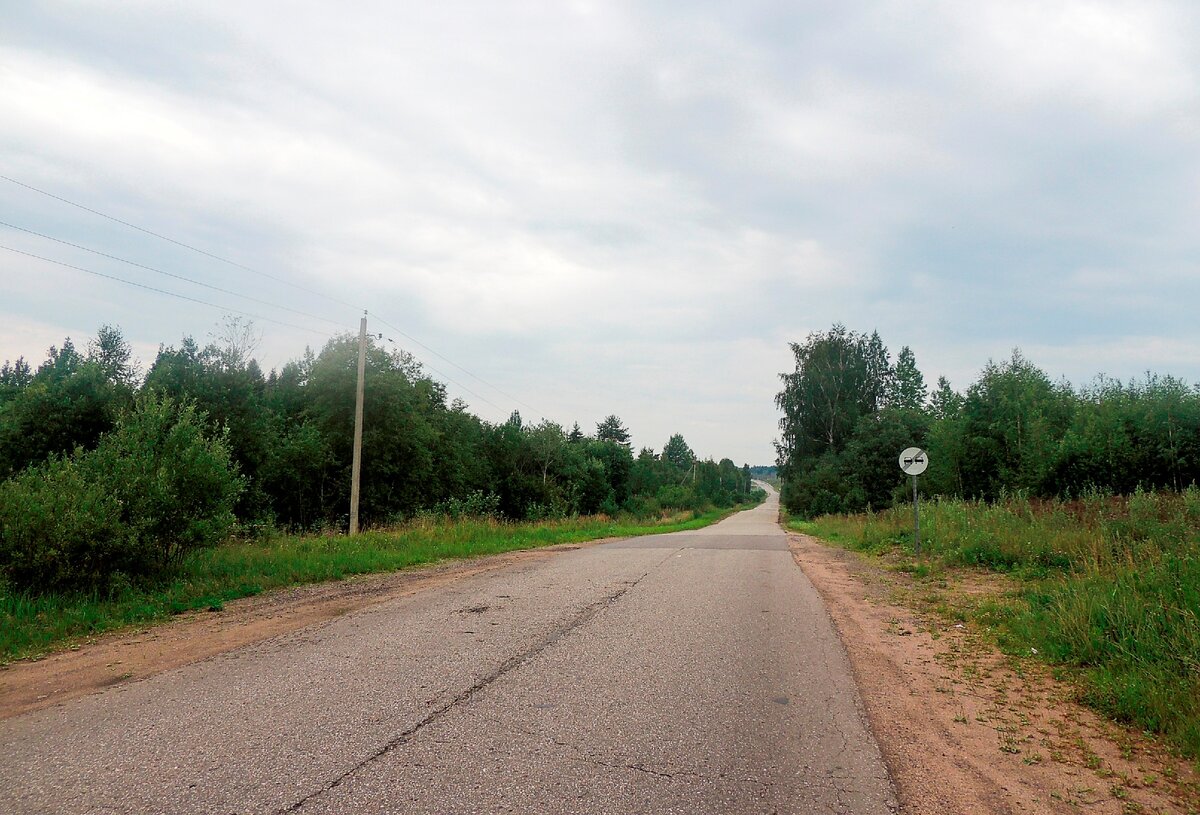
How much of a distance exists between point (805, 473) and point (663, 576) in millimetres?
41359

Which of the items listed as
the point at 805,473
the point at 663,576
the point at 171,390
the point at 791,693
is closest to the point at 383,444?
the point at 171,390

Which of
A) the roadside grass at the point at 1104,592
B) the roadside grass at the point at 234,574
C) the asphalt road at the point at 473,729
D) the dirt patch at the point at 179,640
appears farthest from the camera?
the roadside grass at the point at 234,574

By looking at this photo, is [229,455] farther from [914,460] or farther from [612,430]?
[612,430]

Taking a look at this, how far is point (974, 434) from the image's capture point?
30672mm

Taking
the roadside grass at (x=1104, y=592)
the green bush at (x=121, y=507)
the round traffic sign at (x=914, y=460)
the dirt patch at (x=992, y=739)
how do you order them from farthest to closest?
the round traffic sign at (x=914, y=460), the green bush at (x=121, y=507), the roadside grass at (x=1104, y=592), the dirt patch at (x=992, y=739)

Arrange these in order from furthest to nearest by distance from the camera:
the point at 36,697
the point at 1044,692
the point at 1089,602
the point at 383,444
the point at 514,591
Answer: the point at 383,444 < the point at 514,591 < the point at 1089,602 < the point at 1044,692 < the point at 36,697

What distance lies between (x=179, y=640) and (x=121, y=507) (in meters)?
3.55

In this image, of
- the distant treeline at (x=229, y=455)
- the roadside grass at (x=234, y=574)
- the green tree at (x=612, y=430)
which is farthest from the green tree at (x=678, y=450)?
the roadside grass at (x=234, y=574)

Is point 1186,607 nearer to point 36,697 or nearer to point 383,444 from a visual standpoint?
point 36,697

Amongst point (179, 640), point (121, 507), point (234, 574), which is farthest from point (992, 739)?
point (234, 574)

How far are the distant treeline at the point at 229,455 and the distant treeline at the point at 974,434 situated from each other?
18030mm

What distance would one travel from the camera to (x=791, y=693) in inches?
211

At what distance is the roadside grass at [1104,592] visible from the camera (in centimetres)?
529

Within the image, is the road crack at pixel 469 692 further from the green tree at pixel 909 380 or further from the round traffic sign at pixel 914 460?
the green tree at pixel 909 380
